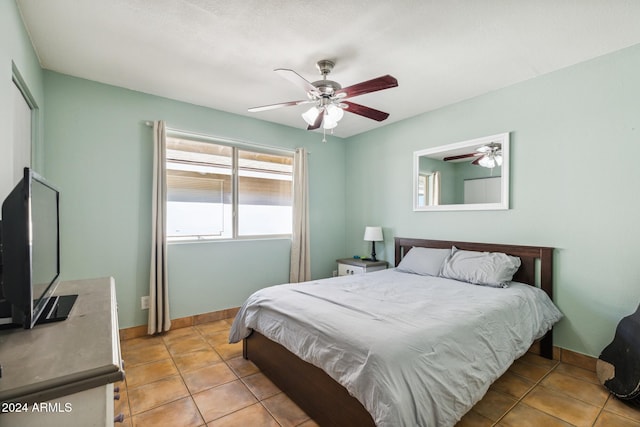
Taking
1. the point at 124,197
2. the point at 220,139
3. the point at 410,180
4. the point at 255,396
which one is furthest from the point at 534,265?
the point at 124,197

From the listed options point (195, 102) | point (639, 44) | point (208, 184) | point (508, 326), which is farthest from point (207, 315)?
point (639, 44)

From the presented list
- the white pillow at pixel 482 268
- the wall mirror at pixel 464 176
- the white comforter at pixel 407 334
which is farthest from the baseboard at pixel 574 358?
the wall mirror at pixel 464 176

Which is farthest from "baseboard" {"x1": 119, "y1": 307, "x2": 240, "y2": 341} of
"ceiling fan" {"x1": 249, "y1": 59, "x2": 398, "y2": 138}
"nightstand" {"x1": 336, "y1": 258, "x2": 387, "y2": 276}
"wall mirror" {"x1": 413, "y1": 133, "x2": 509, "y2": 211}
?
"wall mirror" {"x1": 413, "y1": 133, "x2": 509, "y2": 211}

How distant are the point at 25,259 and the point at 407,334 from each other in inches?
65.6

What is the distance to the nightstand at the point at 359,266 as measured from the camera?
3953 mm

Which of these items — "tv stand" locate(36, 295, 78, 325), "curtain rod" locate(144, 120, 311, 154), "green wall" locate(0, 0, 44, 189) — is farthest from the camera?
"curtain rod" locate(144, 120, 311, 154)

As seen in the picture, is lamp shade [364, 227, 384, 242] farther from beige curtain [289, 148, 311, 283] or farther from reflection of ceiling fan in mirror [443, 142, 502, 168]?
reflection of ceiling fan in mirror [443, 142, 502, 168]

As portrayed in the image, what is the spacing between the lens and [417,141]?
3824 millimetres

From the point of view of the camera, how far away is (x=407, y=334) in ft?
5.34

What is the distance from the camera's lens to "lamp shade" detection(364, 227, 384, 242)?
4.09 m

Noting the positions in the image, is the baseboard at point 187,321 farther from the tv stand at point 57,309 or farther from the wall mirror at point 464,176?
the wall mirror at point 464,176

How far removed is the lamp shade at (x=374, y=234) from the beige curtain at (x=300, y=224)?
2.79 feet

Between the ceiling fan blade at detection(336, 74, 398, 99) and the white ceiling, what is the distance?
0.34 m

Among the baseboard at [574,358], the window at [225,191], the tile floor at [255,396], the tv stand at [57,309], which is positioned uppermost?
the window at [225,191]
